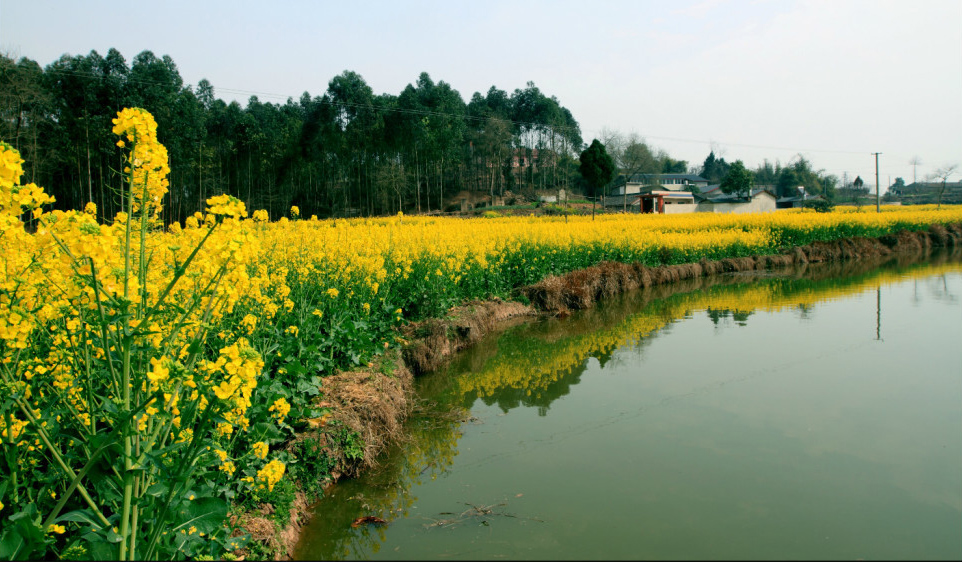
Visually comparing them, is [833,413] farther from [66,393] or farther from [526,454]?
A: [66,393]

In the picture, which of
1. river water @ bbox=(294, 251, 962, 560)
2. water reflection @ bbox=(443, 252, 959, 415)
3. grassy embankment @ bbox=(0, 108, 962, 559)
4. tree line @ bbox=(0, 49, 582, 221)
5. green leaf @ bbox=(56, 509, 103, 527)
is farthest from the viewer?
tree line @ bbox=(0, 49, 582, 221)

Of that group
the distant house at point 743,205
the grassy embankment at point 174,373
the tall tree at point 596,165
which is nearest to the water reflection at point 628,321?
the grassy embankment at point 174,373

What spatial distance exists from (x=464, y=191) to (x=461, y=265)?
4731 centimetres

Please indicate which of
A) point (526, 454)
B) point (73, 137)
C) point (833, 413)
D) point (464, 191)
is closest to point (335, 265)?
point (526, 454)

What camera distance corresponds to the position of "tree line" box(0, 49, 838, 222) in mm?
25469

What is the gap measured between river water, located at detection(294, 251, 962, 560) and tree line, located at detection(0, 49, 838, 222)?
761 centimetres

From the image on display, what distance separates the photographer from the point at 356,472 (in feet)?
16.2

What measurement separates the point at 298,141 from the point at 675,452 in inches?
1698

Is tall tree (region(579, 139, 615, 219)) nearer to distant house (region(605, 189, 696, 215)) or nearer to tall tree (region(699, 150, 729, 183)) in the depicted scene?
distant house (region(605, 189, 696, 215))

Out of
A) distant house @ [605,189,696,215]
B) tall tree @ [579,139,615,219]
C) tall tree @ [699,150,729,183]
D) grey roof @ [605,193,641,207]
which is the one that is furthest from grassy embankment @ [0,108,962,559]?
tall tree @ [699,150,729,183]

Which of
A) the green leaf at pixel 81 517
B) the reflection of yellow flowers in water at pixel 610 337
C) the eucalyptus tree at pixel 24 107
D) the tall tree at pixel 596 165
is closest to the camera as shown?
the green leaf at pixel 81 517

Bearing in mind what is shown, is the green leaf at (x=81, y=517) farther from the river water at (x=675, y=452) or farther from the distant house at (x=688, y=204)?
the distant house at (x=688, y=204)

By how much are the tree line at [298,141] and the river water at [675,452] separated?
7610 mm

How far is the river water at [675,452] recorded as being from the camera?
394cm
